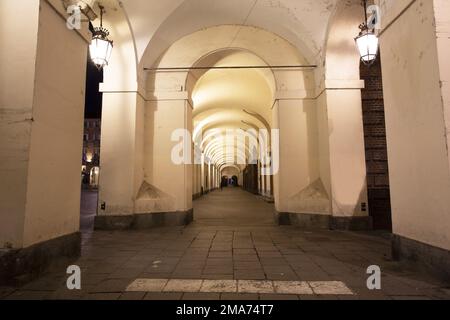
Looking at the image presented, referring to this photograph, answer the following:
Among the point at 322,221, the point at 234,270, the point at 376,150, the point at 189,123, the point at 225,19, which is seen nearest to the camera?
the point at 234,270

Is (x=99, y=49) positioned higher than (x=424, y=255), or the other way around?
(x=99, y=49)

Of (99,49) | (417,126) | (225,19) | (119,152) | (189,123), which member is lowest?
(417,126)

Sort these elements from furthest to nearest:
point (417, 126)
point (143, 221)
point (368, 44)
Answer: point (143, 221), point (368, 44), point (417, 126)

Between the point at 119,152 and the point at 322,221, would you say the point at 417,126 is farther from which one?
the point at 119,152

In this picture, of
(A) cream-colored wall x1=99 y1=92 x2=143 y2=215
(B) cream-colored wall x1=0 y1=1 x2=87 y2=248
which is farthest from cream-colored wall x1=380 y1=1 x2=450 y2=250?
(A) cream-colored wall x1=99 y1=92 x2=143 y2=215

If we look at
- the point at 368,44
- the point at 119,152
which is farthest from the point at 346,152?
the point at 119,152

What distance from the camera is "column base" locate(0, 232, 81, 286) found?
3472 millimetres

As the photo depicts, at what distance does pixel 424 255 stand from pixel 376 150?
4.93 meters

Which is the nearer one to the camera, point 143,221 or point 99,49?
point 99,49

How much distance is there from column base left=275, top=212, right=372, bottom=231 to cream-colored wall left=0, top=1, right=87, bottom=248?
19.0 ft

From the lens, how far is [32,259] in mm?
3748

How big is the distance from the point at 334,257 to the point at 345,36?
19.5 ft

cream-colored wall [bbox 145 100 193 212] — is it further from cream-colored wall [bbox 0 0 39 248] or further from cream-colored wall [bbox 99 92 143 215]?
cream-colored wall [bbox 0 0 39 248]

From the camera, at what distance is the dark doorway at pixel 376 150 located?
8.06 m
